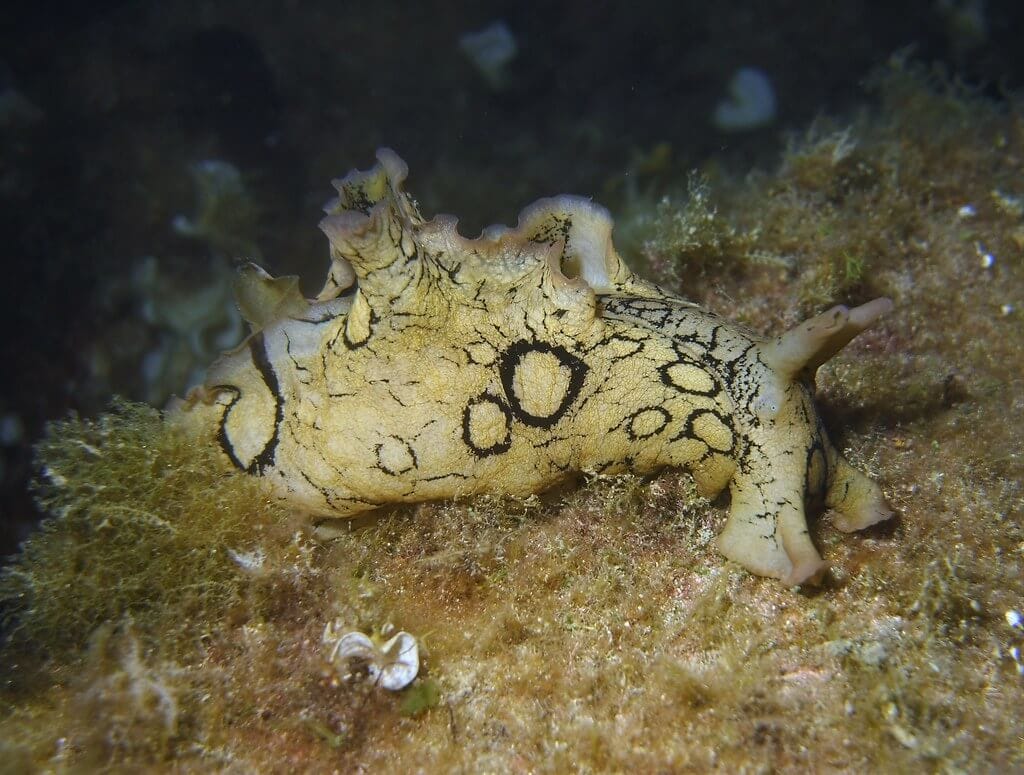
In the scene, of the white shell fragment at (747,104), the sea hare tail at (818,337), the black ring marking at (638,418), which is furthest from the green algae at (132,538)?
the white shell fragment at (747,104)

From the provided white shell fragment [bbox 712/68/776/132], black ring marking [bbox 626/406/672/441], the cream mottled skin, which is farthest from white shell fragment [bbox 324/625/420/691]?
white shell fragment [bbox 712/68/776/132]

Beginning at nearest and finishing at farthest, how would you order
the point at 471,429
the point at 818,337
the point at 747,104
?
the point at 818,337, the point at 471,429, the point at 747,104

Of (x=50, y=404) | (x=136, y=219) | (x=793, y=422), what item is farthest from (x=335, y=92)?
(x=793, y=422)

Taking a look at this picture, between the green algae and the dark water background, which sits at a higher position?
the dark water background

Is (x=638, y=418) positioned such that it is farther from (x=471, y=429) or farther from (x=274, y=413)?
(x=274, y=413)

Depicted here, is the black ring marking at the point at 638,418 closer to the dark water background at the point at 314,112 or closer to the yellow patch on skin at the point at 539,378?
the yellow patch on skin at the point at 539,378

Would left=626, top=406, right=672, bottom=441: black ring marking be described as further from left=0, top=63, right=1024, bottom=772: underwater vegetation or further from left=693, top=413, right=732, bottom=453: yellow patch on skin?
left=0, top=63, right=1024, bottom=772: underwater vegetation

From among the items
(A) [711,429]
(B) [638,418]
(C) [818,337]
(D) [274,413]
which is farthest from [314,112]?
(C) [818,337]
